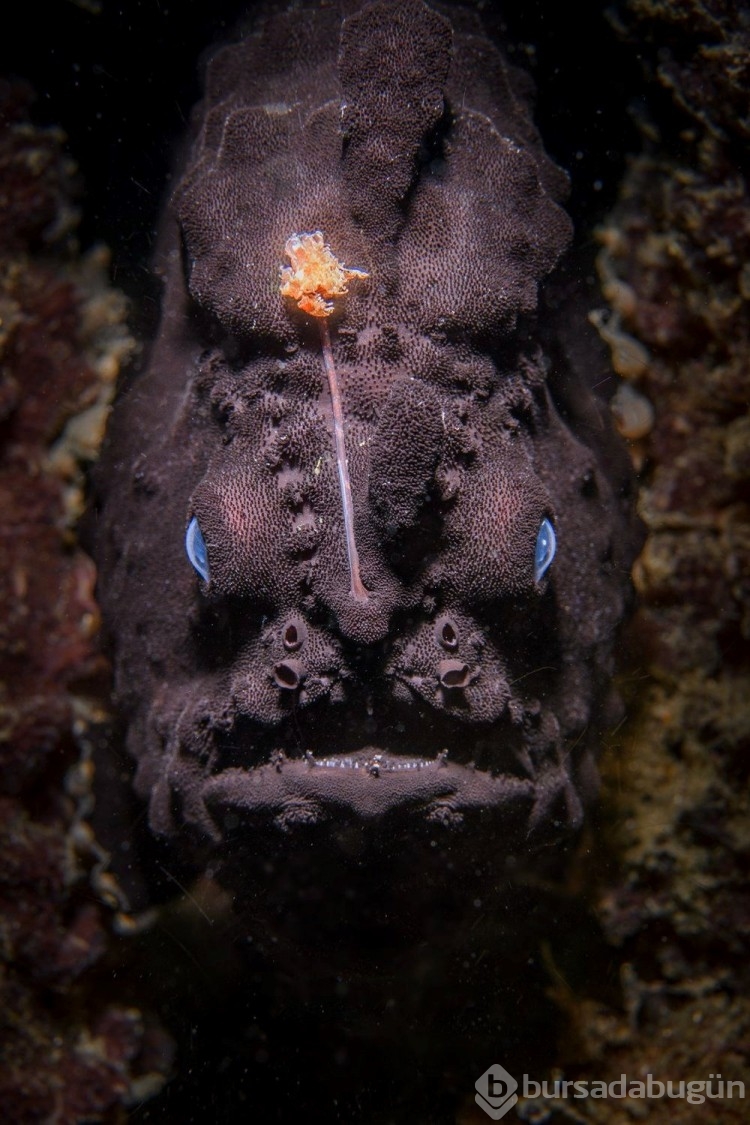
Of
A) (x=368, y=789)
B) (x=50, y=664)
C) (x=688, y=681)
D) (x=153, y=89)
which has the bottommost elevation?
(x=50, y=664)

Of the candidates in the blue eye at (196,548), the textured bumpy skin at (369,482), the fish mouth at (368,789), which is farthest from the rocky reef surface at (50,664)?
the fish mouth at (368,789)

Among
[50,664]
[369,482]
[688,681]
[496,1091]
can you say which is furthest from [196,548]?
[496,1091]

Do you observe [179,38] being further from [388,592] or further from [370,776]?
[370,776]

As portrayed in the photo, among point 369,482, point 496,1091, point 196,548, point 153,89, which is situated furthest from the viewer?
point 153,89

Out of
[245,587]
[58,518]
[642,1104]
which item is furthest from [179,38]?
[642,1104]

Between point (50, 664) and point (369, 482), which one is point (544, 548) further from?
point (50, 664)

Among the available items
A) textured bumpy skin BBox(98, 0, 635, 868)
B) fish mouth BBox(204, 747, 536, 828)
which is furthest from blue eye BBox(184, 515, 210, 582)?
fish mouth BBox(204, 747, 536, 828)

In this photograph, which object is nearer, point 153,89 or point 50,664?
point 50,664
